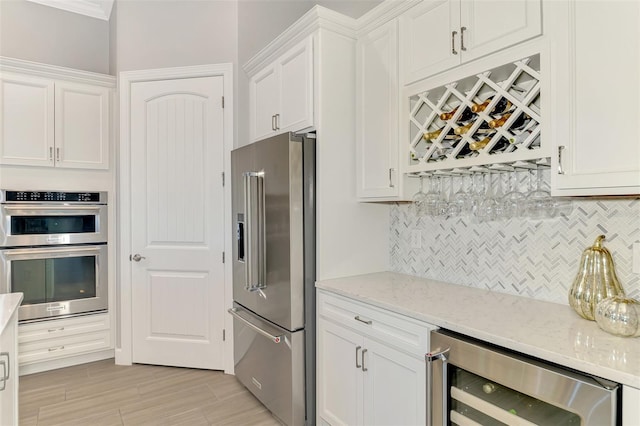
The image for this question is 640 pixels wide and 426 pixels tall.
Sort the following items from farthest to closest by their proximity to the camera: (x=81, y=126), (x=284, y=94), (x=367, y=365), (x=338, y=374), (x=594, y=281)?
(x=81, y=126) < (x=284, y=94) < (x=338, y=374) < (x=367, y=365) < (x=594, y=281)

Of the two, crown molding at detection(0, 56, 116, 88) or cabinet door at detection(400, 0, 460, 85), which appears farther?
crown molding at detection(0, 56, 116, 88)

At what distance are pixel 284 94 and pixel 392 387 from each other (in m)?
1.80

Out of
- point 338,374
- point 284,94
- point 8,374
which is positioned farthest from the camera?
point 284,94

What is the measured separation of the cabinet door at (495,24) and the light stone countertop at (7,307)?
219 centimetres

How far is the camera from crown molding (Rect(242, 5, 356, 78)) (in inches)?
82.9

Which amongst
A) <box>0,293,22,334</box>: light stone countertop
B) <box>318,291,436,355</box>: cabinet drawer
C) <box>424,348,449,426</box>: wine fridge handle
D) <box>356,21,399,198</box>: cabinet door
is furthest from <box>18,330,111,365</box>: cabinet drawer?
<box>424,348,449,426</box>: wine fridge handle

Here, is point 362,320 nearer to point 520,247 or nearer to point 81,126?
point 520,247

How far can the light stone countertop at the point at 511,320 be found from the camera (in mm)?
1059

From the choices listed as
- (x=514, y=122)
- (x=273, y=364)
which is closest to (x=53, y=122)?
(x=273, y=364)

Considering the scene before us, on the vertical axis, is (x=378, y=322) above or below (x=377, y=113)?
below

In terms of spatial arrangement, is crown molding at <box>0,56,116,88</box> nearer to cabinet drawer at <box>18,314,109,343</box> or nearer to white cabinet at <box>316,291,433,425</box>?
cabinet drawer at <box>18,314,109,343</box>

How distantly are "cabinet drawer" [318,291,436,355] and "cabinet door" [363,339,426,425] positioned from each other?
44 millimetres

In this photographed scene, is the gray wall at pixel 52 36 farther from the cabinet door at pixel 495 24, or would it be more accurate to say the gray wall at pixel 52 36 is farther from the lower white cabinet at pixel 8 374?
the cabinet door at pixel 495 24

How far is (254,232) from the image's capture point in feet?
7.96
